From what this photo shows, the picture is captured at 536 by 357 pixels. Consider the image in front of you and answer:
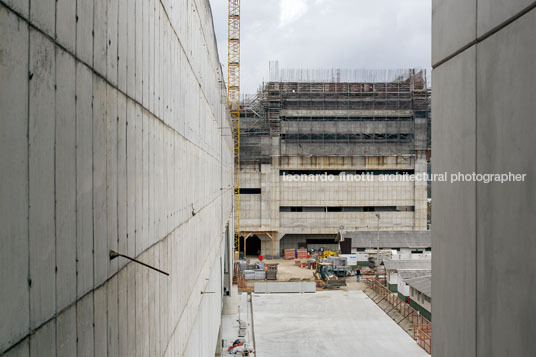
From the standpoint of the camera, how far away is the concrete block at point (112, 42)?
450 cm

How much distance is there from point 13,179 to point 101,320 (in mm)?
2081

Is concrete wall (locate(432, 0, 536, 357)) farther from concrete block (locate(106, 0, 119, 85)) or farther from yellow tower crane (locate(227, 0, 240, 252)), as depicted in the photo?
yellow tower crane (locate(227, 0, 240, 252))

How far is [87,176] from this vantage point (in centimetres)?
393

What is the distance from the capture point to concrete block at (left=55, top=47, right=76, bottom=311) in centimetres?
332

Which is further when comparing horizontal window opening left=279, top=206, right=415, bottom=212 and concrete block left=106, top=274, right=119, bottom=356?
horizontal window opening left=279, top=206, right=415, bottom=212

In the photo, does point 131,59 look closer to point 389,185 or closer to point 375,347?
point 375,347

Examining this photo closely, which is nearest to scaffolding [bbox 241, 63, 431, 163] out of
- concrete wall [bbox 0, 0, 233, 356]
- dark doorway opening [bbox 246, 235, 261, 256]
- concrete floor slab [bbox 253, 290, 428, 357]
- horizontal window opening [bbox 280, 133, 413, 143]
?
horizontal window opening [bbox 280, 133, 413, 143]

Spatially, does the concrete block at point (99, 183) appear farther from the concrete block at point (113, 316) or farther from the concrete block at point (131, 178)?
the concrete block at point (131, 178)

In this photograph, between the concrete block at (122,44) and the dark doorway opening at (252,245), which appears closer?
the concrete block at (122,44)

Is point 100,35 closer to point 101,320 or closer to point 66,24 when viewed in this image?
point 66,24

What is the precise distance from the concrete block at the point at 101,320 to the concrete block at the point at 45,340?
914mm

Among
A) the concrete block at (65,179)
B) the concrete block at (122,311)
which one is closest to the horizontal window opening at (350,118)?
the concrete block at (122,311)

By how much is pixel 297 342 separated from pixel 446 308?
2032 cm

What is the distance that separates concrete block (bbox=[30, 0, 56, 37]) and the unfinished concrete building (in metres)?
55.1
